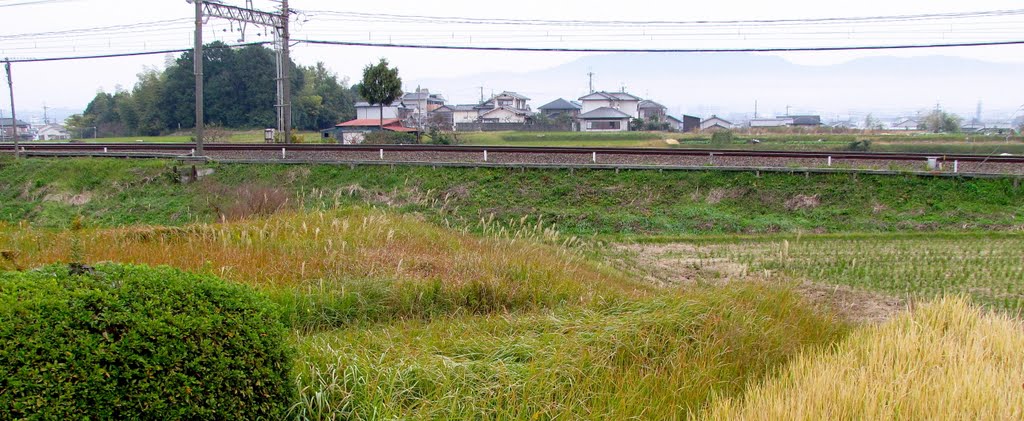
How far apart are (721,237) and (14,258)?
14265mm

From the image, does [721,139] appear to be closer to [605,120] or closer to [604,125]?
[605,120]

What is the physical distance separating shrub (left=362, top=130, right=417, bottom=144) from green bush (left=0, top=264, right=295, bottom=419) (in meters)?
28.9

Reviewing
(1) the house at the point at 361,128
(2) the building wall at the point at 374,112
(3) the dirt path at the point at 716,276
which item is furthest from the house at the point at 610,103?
(3) the dirt path at the point at 716,276

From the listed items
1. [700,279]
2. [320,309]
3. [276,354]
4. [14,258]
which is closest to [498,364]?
[276,354]

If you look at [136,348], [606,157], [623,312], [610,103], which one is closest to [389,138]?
[606,157]

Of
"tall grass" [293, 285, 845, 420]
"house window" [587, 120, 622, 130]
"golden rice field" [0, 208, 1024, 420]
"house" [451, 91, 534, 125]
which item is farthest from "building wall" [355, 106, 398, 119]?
"tall grass" [293, 285, 845, 420]

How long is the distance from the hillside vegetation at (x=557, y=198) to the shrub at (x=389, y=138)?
948cm

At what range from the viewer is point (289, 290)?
7.14m

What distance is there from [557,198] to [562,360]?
15535 mm

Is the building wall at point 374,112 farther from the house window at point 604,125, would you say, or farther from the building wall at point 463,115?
the house window at point 604,125

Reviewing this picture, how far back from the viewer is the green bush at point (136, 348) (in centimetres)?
342

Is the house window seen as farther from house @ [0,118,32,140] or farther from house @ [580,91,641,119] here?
house @ [0,118,32,140]

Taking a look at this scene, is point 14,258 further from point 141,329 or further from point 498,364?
point 498,364

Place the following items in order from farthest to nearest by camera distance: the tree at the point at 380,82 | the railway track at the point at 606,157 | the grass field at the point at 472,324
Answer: the tree at the point at 380,82 → the railway track at the point at 606,157 → the grass field at the point at 472,324
